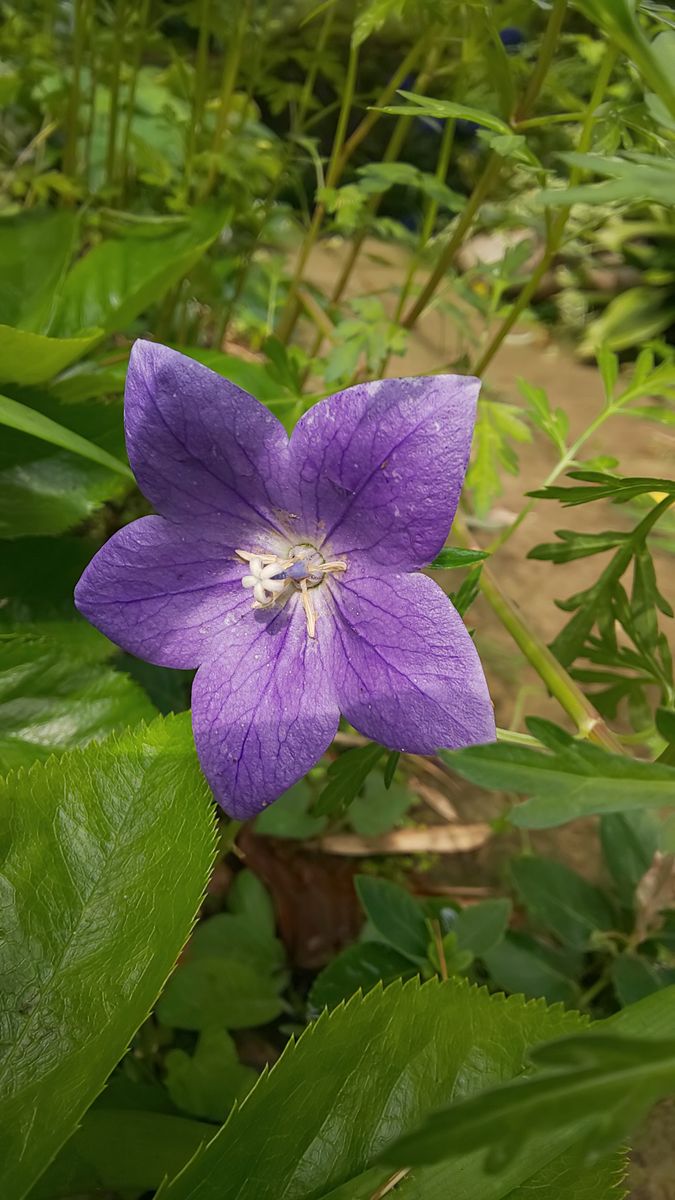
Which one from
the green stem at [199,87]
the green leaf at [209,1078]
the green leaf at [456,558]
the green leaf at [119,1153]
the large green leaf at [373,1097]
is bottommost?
the green leaf at [209,1078]

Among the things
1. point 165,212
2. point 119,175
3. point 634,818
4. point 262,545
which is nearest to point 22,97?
point 119,175

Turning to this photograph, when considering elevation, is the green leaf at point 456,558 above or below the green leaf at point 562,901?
above

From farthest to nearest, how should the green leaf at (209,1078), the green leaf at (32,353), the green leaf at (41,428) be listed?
1. the green leaf at (209,1078)
2. the green leaf at (32,353)
3. the green leaf at (41,428)

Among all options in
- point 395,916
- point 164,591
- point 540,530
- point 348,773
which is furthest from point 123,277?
point 540,530

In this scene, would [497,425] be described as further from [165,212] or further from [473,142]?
[473,142]

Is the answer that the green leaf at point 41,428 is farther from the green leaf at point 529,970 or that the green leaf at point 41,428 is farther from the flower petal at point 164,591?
the green leaf at point 529,970

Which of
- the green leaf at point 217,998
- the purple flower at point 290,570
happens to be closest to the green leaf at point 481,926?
the green leaf at point 217,998

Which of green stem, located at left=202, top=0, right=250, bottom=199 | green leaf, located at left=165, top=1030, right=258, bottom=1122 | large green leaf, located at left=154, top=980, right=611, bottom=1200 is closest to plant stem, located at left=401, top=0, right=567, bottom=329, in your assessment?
green stem, located at left=202, top=0, right=250, bottom=199
